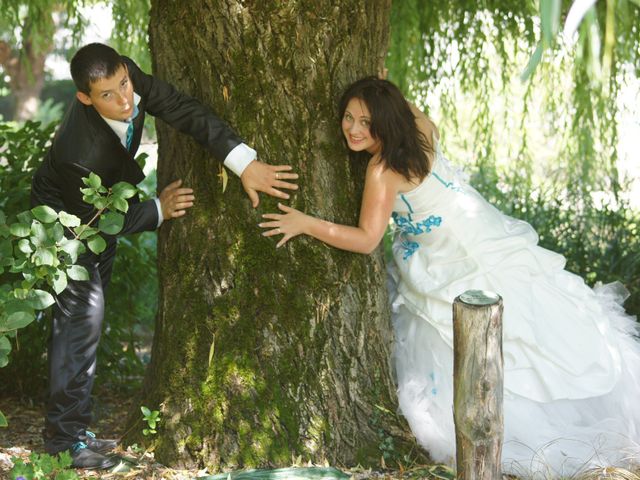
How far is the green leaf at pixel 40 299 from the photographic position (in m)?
2.72

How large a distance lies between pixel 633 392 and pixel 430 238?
3.76ft

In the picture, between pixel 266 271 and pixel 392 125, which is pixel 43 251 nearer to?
pixel 266 271

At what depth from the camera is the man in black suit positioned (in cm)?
311

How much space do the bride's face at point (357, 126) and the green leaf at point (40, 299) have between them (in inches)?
51.8

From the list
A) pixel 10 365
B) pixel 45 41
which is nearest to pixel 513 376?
pixel 10 365

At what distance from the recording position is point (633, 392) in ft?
12.1

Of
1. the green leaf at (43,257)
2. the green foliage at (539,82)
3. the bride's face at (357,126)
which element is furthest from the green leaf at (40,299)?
the green foliage at (539,82)

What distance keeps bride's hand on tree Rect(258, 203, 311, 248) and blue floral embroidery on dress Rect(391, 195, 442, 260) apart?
536mm

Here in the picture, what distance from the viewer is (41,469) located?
294 cm

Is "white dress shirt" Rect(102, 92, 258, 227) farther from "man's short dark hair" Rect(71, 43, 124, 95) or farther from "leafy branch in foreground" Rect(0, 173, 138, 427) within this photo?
"leafy branch in foreground" Rect(0, 173, 138, 427)

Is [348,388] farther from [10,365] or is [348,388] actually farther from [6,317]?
[10,365]

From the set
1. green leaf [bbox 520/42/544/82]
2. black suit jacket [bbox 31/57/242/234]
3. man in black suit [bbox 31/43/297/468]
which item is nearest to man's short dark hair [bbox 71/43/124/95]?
man in black suit [bbox 31/43/297/468]

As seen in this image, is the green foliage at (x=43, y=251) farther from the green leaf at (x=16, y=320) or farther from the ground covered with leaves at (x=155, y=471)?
the ground covered with leaves at (x=155, y=471)

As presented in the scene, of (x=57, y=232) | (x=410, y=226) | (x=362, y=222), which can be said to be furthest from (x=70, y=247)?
(x=410, y=226)
